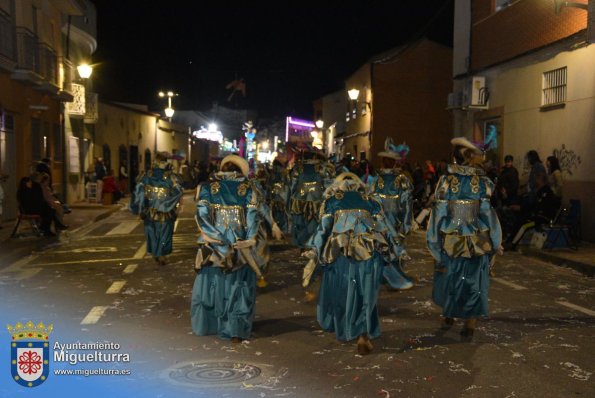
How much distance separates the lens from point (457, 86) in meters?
22.8

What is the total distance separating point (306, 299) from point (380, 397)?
12.1 ft

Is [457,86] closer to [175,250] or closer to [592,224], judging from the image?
[592,224]

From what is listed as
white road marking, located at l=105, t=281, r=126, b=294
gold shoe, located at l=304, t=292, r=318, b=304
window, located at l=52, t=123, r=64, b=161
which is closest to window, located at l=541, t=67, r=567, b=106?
gold shoe, located at l=304, t=292, r=318, b=304

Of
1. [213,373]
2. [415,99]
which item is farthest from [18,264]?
[415,99]

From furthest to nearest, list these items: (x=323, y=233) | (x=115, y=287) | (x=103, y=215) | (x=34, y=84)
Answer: (x=103, y=215), (x=34, y=84), (x=115, y=287), (x=323, y=233)

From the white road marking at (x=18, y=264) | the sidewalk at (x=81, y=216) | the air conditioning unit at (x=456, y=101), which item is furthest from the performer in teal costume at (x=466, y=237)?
the air conditioning unit at (x=456, y=101)

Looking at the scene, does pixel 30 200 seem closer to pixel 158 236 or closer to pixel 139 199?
pixel 139 199

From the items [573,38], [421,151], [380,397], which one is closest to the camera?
[380,397]

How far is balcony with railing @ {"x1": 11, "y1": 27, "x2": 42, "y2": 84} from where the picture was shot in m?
20.6

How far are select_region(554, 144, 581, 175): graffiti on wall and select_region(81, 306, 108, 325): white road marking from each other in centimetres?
1151

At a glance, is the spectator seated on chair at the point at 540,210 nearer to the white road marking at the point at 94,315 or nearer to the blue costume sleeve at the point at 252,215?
the blue costume sleeve at the point at 252,215

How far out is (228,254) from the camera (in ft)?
21.4

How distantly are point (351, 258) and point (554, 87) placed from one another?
1253 centimetres

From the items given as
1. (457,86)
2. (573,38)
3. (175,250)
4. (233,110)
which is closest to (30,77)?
(175,250)
